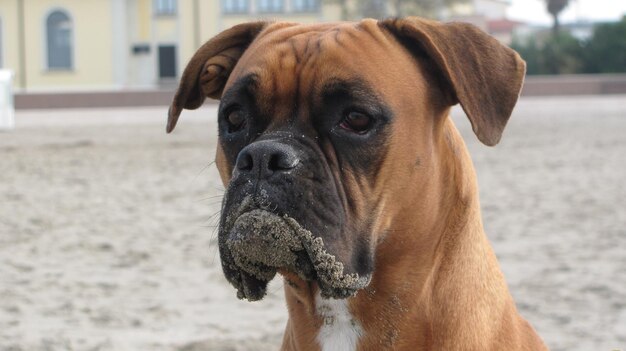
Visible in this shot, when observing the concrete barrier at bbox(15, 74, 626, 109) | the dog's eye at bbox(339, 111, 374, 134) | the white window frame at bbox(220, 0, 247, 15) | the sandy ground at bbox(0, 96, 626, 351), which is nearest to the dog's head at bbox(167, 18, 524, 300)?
A: the dog's eye at bbox(339, 111, 374, 134)

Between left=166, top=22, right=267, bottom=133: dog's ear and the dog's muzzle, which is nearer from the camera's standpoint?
the dog's muzzle

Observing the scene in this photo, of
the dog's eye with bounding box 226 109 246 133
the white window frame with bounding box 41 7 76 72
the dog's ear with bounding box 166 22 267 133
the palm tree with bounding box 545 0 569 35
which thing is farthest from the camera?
the palm tree with bounding box 545 0 569 35

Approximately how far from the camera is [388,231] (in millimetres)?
3189

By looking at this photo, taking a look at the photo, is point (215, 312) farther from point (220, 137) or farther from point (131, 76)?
point (131, 76)

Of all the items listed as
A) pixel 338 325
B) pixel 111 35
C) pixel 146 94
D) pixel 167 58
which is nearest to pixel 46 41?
pixel 111 35

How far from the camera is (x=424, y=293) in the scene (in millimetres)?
3227

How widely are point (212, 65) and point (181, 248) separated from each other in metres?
4.78

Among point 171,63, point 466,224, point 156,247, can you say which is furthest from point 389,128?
point 171,63

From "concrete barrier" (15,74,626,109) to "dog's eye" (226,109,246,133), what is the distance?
31.1m

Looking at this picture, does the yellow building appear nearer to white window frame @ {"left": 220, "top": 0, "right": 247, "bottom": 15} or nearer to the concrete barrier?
white window frame @ {"left": 220, "top": 0, "right": 247, "bottom": 15}

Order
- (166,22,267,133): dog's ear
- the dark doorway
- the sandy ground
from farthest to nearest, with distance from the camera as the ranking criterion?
the dark doorway → the sandy ground → (166,22,267,133): dog's ear

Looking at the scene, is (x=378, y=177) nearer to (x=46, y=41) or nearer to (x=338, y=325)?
(x=338, y=325)

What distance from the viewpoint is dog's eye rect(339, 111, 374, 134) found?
10.2 feet

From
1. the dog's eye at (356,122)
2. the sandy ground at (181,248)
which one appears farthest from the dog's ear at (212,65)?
the dog's eye at (356,122)
